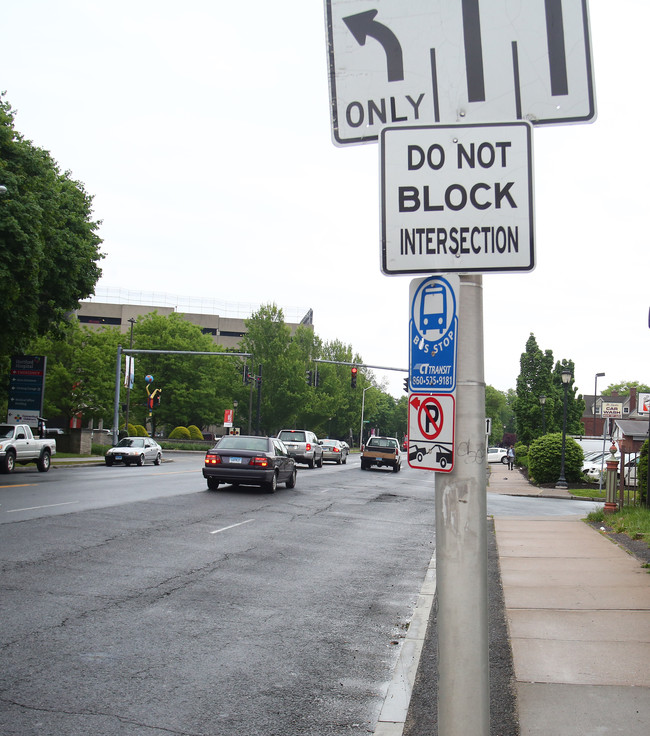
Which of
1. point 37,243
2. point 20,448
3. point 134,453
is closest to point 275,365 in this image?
point 134,453

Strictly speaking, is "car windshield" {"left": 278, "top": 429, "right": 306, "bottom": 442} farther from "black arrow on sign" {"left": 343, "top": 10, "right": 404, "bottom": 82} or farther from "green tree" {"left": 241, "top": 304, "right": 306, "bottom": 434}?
"black arrow on sign" {"left": 343, "top": 10, "right": 404, "bottom": 82}

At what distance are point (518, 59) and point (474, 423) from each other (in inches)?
55.1

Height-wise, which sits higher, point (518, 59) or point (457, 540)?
point (518, 59)

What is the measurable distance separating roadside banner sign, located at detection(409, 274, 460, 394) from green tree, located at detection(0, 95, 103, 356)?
24.5m

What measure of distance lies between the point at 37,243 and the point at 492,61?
25453 millimetres

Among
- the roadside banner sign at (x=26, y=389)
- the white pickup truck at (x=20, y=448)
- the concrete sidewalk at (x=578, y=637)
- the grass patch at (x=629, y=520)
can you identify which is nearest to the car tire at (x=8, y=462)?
the white pickup truck at (x=20, y=448)

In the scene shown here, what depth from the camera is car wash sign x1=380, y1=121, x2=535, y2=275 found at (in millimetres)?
2793

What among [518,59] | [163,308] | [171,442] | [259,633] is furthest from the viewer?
[163,308]

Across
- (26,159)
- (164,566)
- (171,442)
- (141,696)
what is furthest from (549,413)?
(141,696)

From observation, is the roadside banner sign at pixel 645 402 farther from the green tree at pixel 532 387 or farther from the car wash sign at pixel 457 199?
the green tree at pixel 532 387

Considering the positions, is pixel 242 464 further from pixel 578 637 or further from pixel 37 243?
pixel 578 637

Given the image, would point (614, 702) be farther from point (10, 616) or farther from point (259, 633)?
point (10, 616)

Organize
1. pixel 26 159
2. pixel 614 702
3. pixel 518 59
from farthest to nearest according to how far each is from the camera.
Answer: pixel 26 159, pixel 614 702, pixel 518 59

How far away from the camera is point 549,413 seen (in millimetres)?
60281
